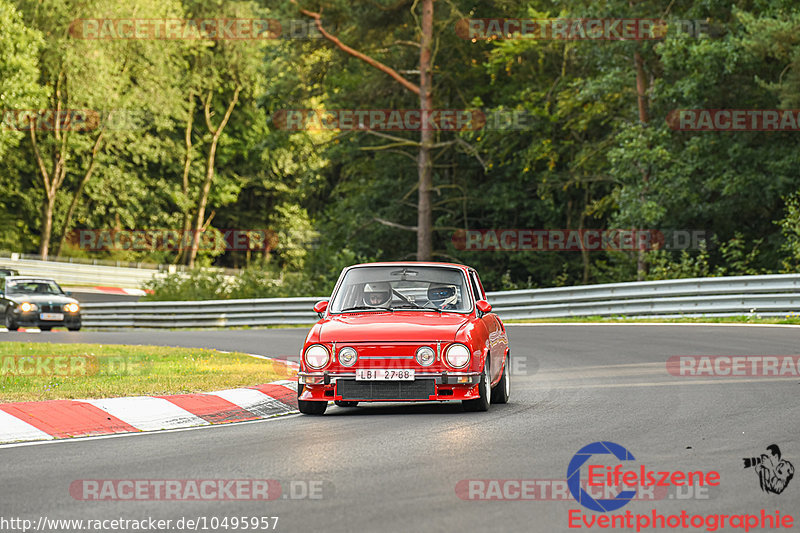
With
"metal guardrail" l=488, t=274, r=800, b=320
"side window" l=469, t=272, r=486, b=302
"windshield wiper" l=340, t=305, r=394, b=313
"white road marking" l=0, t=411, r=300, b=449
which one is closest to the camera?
"white road marking" l=0, t=411, r=300, b=449

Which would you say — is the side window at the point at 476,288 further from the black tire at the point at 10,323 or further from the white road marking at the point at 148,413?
the black tire at the point at 10,323

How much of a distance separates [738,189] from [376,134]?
15.1m

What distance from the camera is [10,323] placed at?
101 feet

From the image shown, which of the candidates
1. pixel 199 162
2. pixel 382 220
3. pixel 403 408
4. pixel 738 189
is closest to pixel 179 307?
pixel 382 220

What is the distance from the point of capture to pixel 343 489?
21.5ft

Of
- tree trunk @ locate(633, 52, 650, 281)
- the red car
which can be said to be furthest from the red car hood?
tree trunk @ locate(633, 52, 650, 281)

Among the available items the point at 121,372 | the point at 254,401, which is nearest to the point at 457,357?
the point at 254,401

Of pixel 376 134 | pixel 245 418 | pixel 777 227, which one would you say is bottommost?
pixel 245 418

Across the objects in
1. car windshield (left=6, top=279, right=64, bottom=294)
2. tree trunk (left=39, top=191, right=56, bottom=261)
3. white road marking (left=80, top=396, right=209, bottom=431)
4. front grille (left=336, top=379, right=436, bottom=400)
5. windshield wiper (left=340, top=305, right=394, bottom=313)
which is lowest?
white road marking (left=80, top=396, right=209, bottom=431)

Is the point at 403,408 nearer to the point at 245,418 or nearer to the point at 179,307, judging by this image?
the point at 245,418

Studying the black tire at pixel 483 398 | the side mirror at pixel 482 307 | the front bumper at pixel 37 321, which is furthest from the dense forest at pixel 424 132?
the black tire at pixel 483 398

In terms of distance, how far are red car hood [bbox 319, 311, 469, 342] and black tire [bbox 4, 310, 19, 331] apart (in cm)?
2194

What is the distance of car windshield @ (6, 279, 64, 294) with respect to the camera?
31.5 m

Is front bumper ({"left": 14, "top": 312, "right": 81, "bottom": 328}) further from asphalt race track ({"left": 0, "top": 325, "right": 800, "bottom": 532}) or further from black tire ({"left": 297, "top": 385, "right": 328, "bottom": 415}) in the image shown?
black tire ({"left": 297, "top": 385, "right": 328, "bottom": 415})
